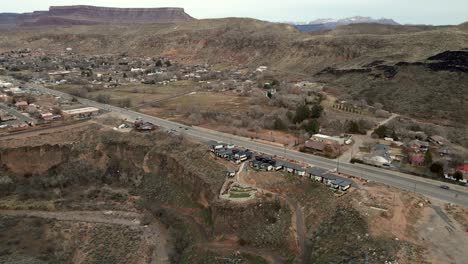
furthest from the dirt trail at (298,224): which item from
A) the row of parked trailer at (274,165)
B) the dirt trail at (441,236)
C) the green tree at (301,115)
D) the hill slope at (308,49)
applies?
the hill slope at (308,49)

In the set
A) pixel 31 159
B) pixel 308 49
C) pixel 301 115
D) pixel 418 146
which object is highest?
pixel 308 49

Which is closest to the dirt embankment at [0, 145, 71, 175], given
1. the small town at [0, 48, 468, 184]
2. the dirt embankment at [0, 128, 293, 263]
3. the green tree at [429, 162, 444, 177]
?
the dirt embankment at [0, 128, 293, 263]

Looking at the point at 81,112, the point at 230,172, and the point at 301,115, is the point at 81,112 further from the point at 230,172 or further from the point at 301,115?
the point at 301,115

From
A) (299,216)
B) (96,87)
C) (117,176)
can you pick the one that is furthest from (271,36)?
(299,216)

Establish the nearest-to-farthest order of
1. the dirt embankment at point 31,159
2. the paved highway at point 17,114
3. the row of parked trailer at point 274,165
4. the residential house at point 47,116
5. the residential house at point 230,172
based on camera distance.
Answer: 1. the row of parked trailer at point 274,165
2. the residential house at point 230,172
3. the dirt embankment at point 31,159
4. the residential house at point 47,116
5. the paved highway at point 17,114

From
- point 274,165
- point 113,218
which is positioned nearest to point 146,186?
point 113,218

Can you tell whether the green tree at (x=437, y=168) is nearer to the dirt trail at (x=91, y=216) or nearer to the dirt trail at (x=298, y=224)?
the dirt trail at (x=298, y=224)

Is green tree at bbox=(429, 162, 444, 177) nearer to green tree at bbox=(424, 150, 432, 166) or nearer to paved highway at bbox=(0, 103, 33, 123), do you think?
green tree at bbox=(424, 150, 432, 166)

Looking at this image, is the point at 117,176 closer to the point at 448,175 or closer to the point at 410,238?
the point at 410,238
